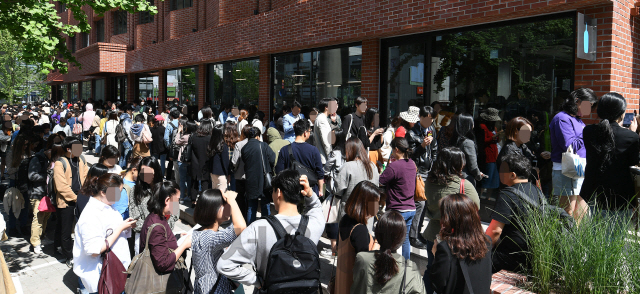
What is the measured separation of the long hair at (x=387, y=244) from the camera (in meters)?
3.05

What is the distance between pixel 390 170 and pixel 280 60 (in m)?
8.30

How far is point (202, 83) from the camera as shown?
1652 centimetres

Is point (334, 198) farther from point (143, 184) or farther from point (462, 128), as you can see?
point (143, 184)

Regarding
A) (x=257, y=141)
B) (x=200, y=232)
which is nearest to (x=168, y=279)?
(x=200, y=232)

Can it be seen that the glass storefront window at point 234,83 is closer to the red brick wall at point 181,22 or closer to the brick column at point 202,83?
the brick column at point 202,83

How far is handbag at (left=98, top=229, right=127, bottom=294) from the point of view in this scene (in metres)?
4.25

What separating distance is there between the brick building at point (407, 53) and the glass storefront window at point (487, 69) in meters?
0.02

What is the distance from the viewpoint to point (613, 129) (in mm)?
4441

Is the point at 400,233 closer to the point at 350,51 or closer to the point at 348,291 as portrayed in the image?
the point at 348,291

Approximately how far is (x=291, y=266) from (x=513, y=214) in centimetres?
200

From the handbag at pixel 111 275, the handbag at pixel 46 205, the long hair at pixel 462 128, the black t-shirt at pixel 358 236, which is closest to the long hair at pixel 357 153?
the long hair at pixel 462 128

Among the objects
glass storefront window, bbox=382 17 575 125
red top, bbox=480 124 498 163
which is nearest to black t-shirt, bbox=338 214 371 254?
red top, bbox=480 124 498 163

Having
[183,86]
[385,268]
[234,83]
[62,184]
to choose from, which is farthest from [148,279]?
[183,86]

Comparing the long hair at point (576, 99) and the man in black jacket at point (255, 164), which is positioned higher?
the long hair at point (576, 99)
